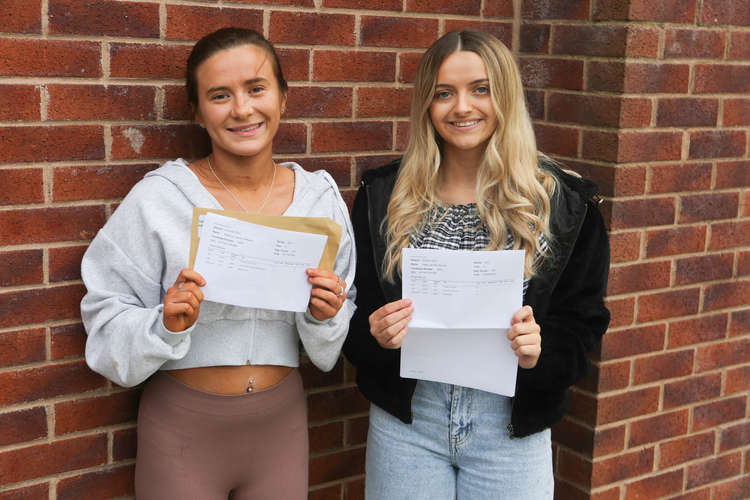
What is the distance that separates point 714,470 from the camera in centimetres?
379

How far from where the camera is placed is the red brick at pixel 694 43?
322 cm

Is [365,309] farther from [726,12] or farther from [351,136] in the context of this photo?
[726,12]

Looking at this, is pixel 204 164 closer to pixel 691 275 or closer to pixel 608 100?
pixel 608 100

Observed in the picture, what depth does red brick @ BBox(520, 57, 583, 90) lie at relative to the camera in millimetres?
3289

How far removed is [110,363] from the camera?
7.89 feet

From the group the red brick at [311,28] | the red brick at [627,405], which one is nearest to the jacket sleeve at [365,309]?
the red brick at [311,28]

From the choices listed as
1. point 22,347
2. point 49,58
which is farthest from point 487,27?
point 22,347

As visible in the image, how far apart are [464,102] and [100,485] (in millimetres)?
1609

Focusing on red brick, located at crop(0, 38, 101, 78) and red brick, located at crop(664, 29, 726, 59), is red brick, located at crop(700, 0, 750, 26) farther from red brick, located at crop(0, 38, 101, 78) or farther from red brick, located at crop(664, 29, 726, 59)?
red brick, located at crop(0, 38, 101, 78)

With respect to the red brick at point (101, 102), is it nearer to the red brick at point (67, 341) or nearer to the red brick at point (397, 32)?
the red brick at point (67, 341)

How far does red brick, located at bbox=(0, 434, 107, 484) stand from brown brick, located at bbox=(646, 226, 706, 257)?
2.04m

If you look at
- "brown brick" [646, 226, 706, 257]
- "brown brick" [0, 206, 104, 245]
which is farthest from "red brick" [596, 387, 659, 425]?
"brown brick" [0, 206, 104, 245]

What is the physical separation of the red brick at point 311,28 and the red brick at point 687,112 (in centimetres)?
116

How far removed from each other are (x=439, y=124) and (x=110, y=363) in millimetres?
1142
